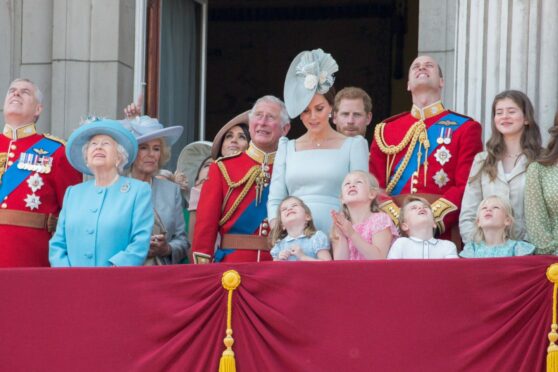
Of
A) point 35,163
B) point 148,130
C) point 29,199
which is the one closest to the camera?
point 29,199

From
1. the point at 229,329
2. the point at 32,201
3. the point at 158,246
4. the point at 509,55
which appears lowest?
the point at 229,329

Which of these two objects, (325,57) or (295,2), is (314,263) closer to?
(325,57)

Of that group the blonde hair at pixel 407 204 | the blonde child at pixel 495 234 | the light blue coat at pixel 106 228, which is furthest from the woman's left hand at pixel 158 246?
the blonde child at pixel 495 234

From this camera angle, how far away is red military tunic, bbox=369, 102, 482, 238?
338 inches

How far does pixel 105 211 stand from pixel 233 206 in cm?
78

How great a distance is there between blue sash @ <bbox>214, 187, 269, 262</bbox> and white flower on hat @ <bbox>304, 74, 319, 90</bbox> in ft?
2.33

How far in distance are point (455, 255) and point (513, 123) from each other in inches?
33.1

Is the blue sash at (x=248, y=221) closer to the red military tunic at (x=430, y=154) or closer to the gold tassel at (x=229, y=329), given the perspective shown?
the red military tunic at (x=430, y=154)

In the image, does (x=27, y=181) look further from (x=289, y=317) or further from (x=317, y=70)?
(x=289, y=317)

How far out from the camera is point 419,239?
7.93m

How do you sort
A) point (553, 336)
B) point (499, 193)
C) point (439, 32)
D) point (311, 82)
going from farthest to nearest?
point (439, 32), point (311, 82), point (499, 193), point (553, 336)

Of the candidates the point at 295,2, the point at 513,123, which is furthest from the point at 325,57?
the point at 295,2

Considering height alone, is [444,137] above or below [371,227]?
above

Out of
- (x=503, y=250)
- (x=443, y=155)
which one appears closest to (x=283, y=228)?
(x=443, y=155)
